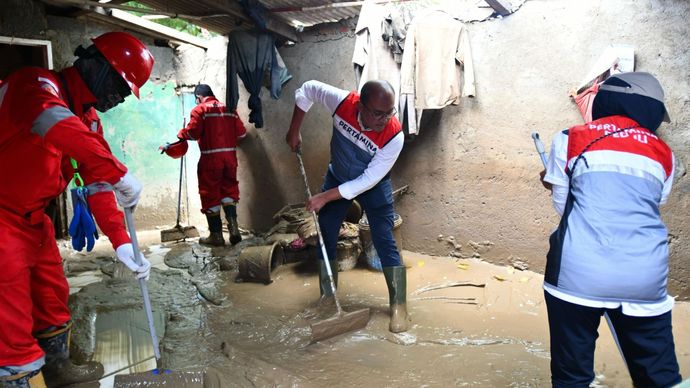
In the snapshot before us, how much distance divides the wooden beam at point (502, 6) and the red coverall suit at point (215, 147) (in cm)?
309

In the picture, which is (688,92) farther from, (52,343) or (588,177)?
(52,343)

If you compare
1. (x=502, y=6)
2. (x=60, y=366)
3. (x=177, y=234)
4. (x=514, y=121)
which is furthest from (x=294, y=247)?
(x=502, y=6)

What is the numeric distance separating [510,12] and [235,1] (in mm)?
2511

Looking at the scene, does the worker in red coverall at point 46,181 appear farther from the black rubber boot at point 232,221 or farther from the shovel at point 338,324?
the black rubber boot at point 232,221

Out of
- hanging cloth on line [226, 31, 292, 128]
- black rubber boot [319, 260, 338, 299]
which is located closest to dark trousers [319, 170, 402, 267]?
black rubber boot [319, 260, 338, 299]

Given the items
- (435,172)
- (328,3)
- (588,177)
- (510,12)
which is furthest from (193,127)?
(588,177)

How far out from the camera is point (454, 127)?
13.4 feet

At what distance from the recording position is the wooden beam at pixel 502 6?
3.46 m

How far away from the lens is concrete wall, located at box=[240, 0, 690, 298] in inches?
121

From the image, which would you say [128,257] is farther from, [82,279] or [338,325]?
[82,279]

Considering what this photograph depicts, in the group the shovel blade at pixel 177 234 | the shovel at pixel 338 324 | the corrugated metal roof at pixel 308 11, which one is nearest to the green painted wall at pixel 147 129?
the shovel blade at pixel 177 234

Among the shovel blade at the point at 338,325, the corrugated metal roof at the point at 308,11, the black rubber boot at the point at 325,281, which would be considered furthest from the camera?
the corrugated metal roof at the point at 308,11

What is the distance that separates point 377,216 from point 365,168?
1.13 ft

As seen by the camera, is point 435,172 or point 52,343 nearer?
point 52,343
